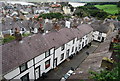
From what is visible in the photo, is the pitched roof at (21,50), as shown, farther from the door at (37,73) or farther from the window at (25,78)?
the door at (37,73)

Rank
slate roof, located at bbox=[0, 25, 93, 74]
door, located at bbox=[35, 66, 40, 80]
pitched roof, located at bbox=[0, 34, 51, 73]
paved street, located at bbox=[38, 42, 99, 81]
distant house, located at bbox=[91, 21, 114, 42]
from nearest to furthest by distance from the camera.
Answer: pitched roof, located at bbox=[0, 34, 51, 73] → slate roof, located at bbox=[0, 25, 93, 74] → door, located at bbox=[35, 66, 40, 80] → paved street, located at bbox=[38, 42, 99, 81] → distant house, located at bbox=[91, 21, 114, 42]

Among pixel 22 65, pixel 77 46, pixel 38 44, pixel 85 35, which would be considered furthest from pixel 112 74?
pixel 85 35

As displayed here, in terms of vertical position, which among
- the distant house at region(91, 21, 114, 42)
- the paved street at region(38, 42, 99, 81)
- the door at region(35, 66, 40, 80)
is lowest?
the paved street at region(38, 42, 99, 81)

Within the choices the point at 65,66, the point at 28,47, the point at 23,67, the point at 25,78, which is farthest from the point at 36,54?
the point at 65,66

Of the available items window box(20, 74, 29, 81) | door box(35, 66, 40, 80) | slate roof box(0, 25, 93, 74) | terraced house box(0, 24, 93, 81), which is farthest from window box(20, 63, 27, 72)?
door box(35, 66, 40, 80)

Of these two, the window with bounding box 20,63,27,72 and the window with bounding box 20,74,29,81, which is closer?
the window with bounding box 20,63,27,72

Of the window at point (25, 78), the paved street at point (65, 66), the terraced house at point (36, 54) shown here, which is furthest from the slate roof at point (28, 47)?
the paved street at point (65, 66)

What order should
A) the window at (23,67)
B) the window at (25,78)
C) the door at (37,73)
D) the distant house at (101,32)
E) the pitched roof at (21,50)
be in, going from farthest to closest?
the distant house at (101,32) → the door at (37,73) → the window at (25,78) → the window at (23,67) → the pitched roof at (21,50)

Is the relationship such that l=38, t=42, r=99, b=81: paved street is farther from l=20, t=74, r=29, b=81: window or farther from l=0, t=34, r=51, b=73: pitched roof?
l=0, t=34, r=51, b=73: pitched roof

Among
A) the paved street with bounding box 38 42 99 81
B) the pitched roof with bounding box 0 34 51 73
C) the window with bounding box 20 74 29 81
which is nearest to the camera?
the pitched roof with bounding box 0 34 51 73
